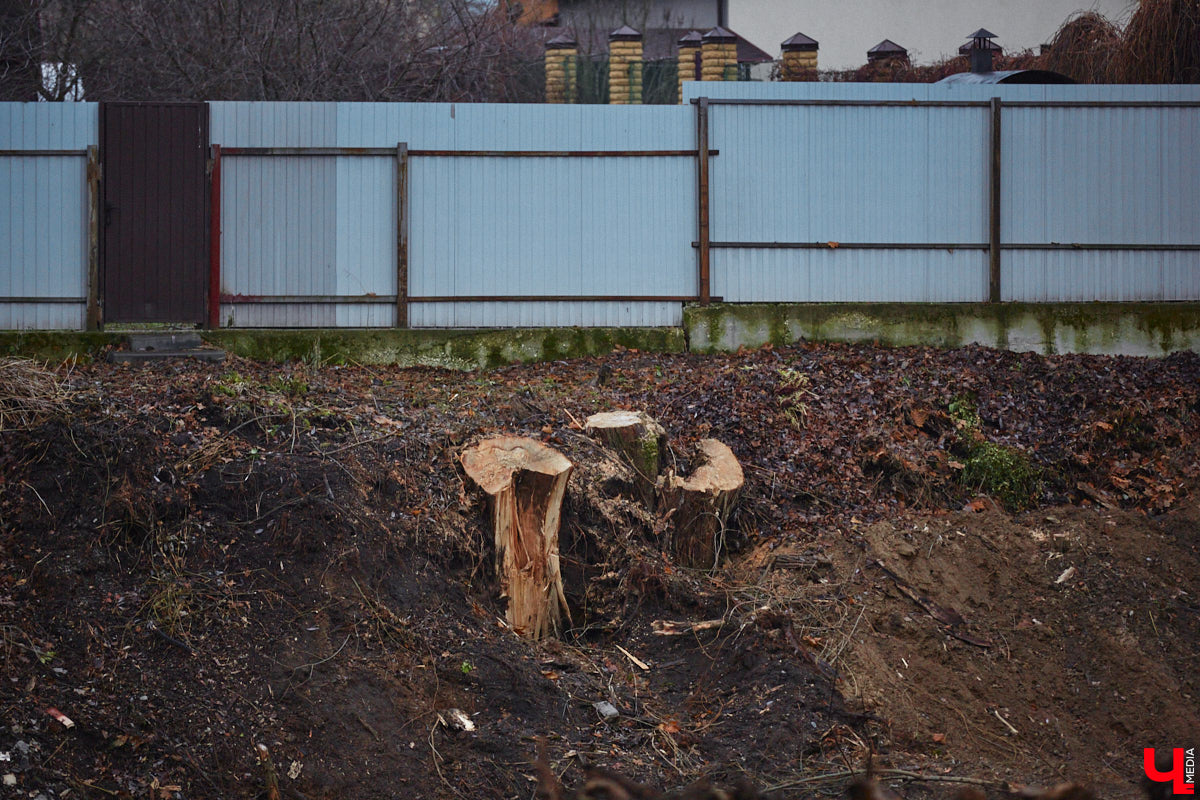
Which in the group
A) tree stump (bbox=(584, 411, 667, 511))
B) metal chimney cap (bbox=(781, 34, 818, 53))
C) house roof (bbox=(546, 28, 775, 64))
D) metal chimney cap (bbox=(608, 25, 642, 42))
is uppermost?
house roof (bbox=(546, 28, 775, 64))

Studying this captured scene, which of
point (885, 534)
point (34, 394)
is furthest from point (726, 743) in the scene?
point (34, 394)

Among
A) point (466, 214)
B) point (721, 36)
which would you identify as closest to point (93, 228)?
point (466, 214)

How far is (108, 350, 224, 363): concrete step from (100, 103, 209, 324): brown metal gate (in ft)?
2.50

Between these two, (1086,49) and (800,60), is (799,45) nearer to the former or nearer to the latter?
(800,60)

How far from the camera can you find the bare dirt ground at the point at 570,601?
14.3 ft

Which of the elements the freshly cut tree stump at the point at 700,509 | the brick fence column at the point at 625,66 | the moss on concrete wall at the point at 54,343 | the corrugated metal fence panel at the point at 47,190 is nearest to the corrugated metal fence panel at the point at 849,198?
the freshly cut tree stump at the point at 700,509

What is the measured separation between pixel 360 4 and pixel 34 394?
9.78m

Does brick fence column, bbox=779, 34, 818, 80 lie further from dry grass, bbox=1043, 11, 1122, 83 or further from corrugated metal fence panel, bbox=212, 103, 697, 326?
corrugated metal fence panel, bbox=212, 103, 697, 326

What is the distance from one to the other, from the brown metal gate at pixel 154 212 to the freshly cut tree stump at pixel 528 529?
16.3 ft

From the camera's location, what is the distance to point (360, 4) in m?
13.7

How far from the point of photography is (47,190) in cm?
946

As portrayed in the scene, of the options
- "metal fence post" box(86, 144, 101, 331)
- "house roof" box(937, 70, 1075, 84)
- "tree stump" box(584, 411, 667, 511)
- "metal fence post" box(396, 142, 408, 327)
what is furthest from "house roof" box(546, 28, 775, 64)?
"tree stump" box(584, 411, 667, 511)

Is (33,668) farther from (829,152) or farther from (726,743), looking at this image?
(829,152)

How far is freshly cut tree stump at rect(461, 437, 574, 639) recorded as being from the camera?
5668mm
